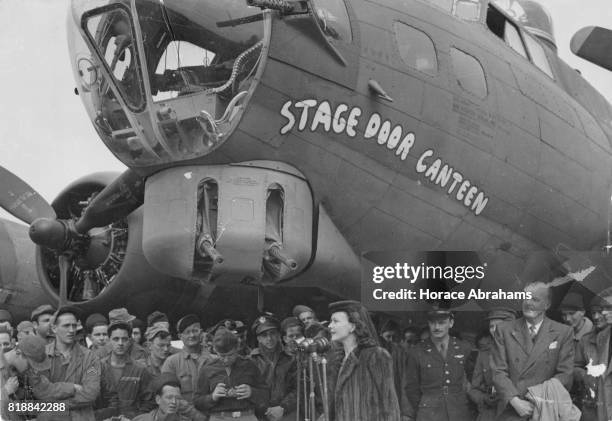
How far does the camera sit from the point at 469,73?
48.4 ft

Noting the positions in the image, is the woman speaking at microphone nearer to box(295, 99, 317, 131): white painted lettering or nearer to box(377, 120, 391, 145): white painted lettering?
box(295, 99, 317, 131): white painted lettering

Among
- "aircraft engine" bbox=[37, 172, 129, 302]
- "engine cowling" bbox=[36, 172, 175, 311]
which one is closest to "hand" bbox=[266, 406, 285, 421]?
"engine cowling" bbox=[36, 172, 175, 311]

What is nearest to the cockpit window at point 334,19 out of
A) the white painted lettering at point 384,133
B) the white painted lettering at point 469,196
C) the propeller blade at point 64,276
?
the white painted lettering at point 384,133

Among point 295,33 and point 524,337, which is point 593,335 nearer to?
point 524,337

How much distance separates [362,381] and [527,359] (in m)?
1.59

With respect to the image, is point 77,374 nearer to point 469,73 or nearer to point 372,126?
point 372,126

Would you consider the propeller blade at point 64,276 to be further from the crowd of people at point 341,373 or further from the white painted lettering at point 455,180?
the white painted lettering at point 455,180

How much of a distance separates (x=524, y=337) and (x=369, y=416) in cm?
167

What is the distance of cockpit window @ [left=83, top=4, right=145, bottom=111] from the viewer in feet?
44.2

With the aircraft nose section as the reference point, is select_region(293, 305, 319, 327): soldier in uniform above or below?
below

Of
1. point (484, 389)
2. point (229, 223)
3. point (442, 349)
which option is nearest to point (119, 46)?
point (229, 223)

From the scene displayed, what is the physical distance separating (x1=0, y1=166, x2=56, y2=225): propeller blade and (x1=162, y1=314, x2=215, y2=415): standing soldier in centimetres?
373

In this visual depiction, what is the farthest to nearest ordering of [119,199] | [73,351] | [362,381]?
1. [119,199]
2. [73,351]
3. [362,381]

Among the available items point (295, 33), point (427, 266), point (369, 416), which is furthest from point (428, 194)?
point (369, 416)
